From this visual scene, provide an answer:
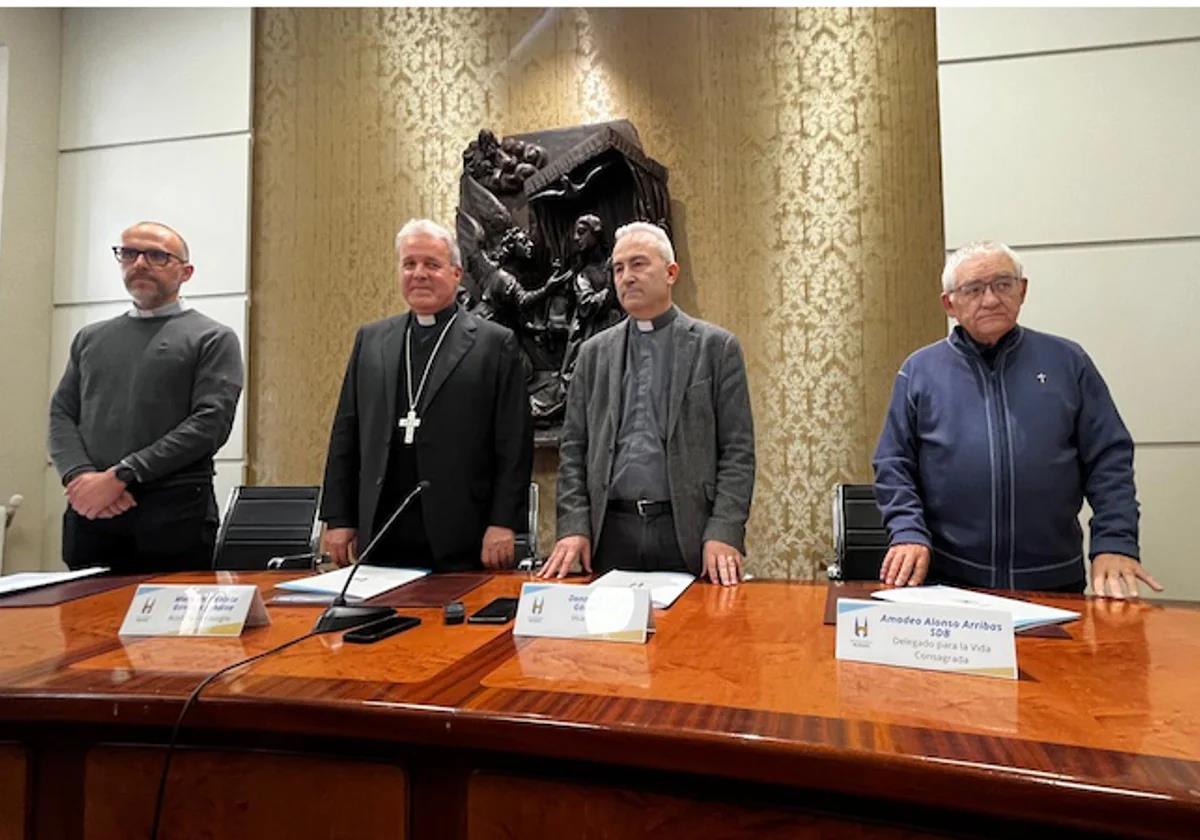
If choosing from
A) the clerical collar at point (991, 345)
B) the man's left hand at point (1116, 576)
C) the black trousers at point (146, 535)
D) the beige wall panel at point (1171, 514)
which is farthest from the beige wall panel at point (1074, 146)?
the black trousers at point (146, 535)

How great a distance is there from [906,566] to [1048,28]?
91.5 inches

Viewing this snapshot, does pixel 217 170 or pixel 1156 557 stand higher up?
pixel 217 170

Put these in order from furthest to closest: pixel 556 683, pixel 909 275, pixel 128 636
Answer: pixel 909 275, pixel 128 636, pixel 556 683

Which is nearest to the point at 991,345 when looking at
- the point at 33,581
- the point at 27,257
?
the point at 33,581

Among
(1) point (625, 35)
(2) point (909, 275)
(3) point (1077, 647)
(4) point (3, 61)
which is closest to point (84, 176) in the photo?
(4) point (3, 61)

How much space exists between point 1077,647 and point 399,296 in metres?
3.08

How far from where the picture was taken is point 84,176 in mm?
3846

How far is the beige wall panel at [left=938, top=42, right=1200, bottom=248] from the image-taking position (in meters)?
2.69

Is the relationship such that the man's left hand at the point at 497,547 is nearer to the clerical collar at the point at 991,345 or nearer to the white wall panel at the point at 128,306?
the clerical collar at the point at 991,345

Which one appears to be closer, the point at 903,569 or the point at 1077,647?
the point at 1077,647

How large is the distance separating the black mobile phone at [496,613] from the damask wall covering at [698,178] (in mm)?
1961

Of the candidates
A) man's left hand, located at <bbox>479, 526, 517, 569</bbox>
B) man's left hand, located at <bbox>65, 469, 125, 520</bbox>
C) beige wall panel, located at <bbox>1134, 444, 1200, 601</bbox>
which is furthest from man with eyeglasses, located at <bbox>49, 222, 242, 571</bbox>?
beige wall panel, located at <bbox>1134, 444, 1200, 601</bbox>

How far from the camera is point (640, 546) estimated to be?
189 centimetres

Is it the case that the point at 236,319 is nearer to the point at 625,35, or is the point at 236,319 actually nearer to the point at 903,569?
the point at 625,35
